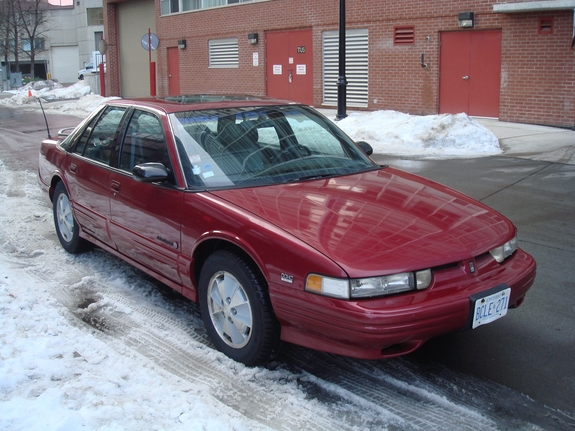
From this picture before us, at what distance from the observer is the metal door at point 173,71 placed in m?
27.5

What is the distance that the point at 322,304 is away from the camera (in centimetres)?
339

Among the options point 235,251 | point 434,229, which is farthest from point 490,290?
point 235,251

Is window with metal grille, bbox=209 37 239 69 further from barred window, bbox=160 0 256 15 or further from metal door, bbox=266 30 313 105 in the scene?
metal door, bbox=266 30 313 105

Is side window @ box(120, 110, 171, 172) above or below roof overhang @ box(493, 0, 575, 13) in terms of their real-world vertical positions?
Answer: below

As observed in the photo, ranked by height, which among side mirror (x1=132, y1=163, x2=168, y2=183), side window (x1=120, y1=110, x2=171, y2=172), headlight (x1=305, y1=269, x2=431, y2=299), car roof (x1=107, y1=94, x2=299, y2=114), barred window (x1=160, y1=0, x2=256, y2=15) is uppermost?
barred window (x1=160, y1=0, x2=256, y2=15)

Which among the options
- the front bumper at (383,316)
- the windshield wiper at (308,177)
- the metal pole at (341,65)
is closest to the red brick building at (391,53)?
the metal pole at (341,65)

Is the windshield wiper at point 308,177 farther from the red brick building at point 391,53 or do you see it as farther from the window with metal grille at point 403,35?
the window with metal grille at point 403,35

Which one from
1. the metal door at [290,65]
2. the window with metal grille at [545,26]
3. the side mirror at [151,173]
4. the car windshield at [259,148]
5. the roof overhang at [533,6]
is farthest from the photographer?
the metal door at [290,65]

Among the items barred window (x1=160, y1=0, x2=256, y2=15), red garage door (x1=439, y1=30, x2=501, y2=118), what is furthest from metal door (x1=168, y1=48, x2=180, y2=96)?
red garage door (x1=439, y1=30, x2=501, y2=118)

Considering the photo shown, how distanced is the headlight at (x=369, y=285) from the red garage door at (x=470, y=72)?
13.7 metres

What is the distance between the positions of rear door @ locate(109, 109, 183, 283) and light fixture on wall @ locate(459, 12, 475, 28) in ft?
41.5

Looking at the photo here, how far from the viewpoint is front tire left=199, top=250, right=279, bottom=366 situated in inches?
146

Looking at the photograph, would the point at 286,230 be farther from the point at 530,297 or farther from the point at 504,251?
the point at 530,297

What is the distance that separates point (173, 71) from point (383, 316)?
26.0 metres
